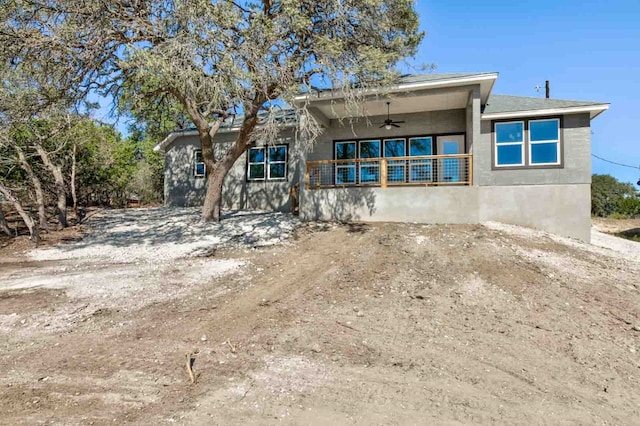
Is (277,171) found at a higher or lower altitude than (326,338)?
higher

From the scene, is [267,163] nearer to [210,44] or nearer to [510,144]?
[210,44]

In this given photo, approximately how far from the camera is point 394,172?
12.0m

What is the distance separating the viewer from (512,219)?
1071 cm

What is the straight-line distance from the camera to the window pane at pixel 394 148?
508 inches

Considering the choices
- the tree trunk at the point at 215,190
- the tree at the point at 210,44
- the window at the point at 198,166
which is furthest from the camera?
the window at the point at 198,166

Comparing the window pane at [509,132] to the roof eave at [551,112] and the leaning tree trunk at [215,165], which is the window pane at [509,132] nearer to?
the roof eave at [551,112]

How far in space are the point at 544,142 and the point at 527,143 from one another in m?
0.45

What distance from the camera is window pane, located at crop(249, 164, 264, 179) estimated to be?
1518 centimetres

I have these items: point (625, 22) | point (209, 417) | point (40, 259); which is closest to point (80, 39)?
point (40, 259)

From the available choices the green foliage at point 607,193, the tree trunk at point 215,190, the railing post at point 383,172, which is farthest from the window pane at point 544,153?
the green foliage at point 607,193

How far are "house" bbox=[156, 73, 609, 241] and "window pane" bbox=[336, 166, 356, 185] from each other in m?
0.04

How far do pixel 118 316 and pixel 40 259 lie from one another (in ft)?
15.0

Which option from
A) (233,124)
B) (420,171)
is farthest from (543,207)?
(233,124)

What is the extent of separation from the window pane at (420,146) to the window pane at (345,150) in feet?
6.72
